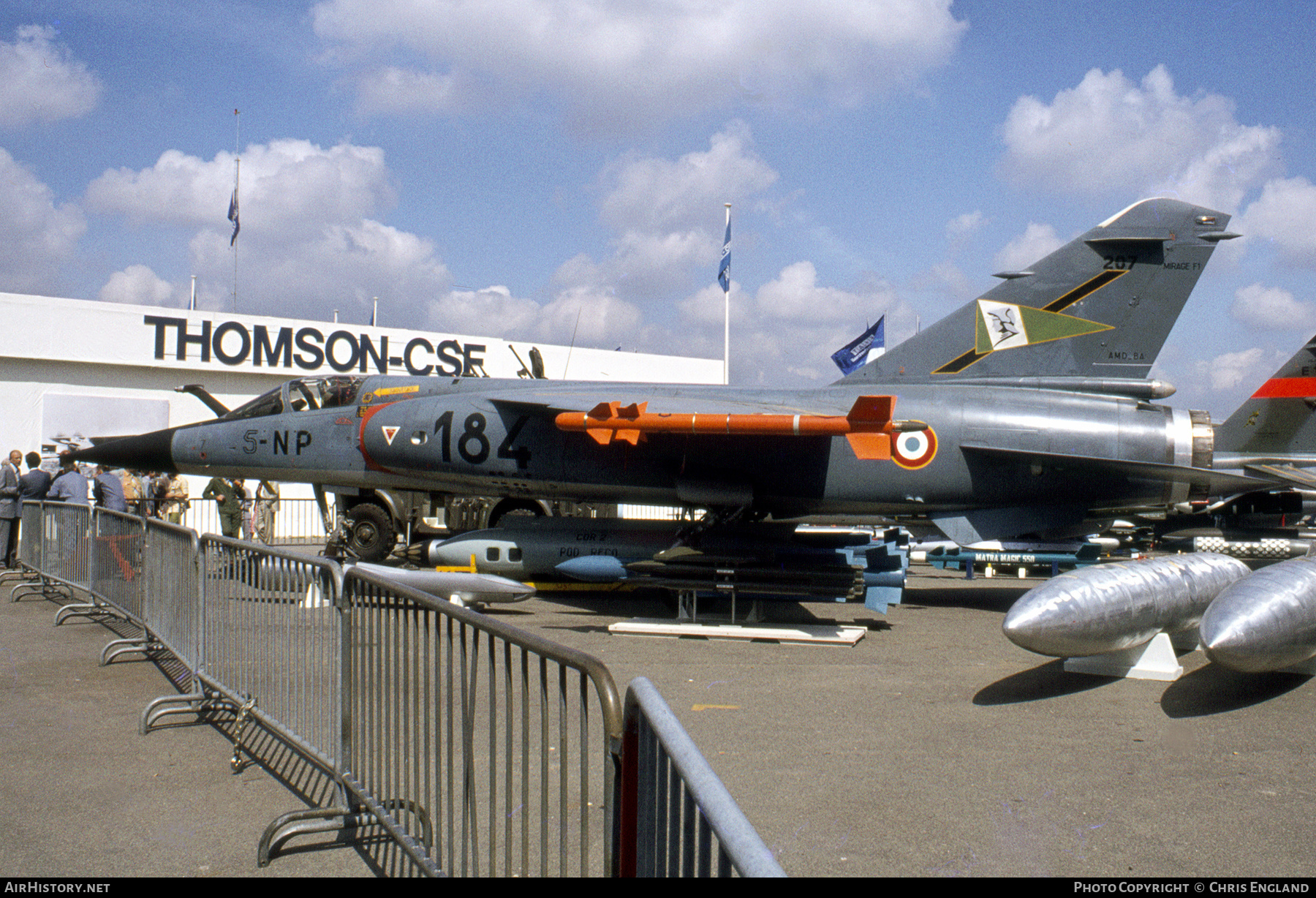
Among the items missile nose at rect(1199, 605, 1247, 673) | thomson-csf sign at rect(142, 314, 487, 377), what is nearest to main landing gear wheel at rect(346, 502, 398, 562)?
thomson-csf sign at rect(142, 314, 487, 377)

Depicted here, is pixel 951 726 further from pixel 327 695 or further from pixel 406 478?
pixel 406 478

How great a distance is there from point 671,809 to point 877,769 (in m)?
3.32

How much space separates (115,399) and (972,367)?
18.9 metres

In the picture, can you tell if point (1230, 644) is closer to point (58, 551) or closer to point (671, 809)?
point (671, 809)

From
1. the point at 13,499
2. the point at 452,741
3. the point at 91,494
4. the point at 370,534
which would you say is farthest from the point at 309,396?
the point at 452,741

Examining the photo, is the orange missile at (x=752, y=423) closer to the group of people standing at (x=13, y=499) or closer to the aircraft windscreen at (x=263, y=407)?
the aircraft windscreen at (x=263, y=407)

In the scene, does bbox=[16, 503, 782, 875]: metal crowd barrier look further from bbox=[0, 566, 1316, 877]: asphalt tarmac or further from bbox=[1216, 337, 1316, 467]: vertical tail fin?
bbox=[1216, 337, 1316, 467]: vertical tail fin

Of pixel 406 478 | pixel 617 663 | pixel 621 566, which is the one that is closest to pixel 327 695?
pixel 617 663

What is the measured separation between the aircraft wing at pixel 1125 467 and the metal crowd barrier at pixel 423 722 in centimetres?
563

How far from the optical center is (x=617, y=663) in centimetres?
776

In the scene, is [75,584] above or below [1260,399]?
below

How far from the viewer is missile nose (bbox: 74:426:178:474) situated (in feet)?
41.7

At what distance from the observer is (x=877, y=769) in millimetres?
4984

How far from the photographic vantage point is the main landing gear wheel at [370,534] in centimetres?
1358
